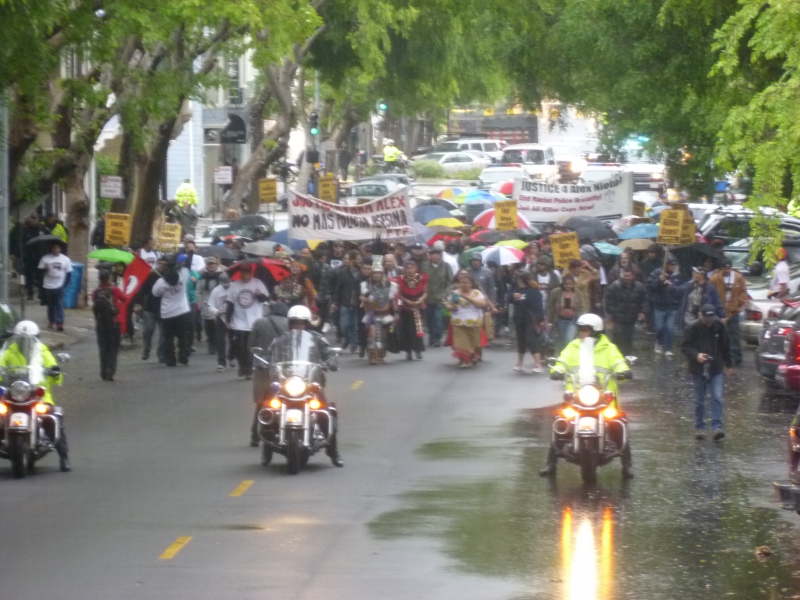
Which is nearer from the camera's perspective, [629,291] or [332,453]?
[332,453]

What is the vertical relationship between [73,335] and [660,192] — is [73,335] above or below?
below

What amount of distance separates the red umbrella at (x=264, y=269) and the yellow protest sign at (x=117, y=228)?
200 inches

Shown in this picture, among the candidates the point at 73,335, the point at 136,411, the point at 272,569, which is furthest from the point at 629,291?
the point at 272,569

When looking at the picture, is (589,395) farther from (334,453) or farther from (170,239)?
(170,239)

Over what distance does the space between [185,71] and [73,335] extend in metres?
4.75

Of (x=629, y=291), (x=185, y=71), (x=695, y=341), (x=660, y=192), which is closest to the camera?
(x=695, y=341)

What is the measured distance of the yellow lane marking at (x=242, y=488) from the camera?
39.5 ft

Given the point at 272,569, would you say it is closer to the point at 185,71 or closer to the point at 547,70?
the point at 185,71

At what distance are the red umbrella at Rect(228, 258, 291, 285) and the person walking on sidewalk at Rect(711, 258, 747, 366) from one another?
645 centimetres

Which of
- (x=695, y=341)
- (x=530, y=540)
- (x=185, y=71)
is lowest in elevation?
(x=530, y=540)

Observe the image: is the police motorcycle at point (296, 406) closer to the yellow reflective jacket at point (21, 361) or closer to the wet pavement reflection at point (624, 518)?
the wet pavement reflection at point (624, 518)

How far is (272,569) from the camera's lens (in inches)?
365

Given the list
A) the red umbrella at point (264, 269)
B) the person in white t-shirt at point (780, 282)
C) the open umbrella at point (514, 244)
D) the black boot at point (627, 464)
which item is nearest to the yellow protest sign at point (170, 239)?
the red umbrella at point (264, 269)

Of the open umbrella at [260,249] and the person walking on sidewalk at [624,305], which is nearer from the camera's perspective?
the person walking on sidewalk at [624,305]
